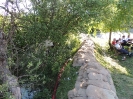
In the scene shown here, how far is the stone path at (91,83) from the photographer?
5.12 meters

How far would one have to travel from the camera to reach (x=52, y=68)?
22.2ft

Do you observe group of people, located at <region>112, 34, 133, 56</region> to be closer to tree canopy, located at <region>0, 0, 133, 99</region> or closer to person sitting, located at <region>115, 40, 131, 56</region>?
person sitting, located at <region>115, 40, 131, 56</region>

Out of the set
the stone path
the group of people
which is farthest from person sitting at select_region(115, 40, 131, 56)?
the stone path

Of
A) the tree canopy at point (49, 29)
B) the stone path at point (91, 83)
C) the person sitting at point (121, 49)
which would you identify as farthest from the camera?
the person sitting at point (121, 49)

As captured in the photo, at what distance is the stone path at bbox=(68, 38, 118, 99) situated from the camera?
201 inches

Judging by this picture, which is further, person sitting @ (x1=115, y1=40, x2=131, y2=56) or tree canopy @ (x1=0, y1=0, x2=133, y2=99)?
person sitting @ (x1=115, y1=40, x2=131, y2=56)

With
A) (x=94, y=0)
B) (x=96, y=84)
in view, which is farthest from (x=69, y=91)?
(x=94, y=0)

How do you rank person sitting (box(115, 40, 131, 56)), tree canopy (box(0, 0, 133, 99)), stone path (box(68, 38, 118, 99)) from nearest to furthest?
stone path (box(68, 38, 118, 99)) → tree canopy (box(0, 0, 133, 99)) → person sitting (box(115, 40, 131, 56))

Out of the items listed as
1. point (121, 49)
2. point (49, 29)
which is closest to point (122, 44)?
point (121, 49)

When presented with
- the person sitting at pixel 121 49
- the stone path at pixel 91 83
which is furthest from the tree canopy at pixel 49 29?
the person sitting at pixel 121 49

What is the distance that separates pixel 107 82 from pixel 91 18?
193 cm

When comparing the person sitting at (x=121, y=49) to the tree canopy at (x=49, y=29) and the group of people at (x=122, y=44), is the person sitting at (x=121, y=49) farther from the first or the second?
the tree canopy at (x=49, y=29)

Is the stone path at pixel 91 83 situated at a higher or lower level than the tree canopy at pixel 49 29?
lower

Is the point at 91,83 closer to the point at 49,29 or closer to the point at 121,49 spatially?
the point at 49,29
